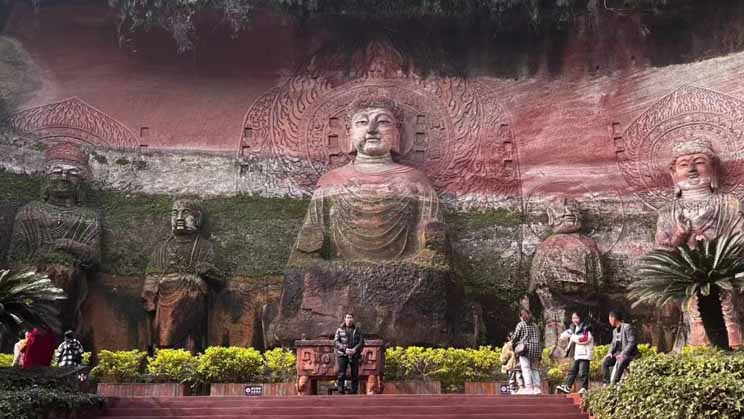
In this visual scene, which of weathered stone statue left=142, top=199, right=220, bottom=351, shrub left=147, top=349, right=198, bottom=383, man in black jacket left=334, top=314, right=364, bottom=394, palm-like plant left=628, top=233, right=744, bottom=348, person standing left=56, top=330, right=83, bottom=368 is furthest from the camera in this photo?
weathered stone statue left=142, top=199, right=220, bottom=351

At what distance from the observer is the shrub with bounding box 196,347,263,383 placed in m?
13.0

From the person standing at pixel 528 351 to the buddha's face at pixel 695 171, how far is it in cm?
662

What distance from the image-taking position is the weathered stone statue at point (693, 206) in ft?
51.1

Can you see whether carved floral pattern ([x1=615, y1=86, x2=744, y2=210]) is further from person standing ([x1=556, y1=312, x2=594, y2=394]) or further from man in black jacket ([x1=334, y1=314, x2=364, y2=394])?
man in black jacket ([x1=334, y1=314, x2=364, y2=394])

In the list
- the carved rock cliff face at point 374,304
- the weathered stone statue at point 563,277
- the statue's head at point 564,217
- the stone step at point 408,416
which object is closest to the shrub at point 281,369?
the carved rock cliff face at point 374,304

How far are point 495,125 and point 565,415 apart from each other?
30.7 ft

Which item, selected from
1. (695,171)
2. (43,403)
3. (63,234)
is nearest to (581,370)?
(43,403)

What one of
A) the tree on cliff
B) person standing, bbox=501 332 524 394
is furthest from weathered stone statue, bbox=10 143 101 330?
person standing, bbox=501 332 524 394

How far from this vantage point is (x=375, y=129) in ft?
56.4

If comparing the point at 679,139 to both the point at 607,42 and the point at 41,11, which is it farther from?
the point at 41,11

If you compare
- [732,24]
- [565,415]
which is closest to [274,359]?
[565,415]

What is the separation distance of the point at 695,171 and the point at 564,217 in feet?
7.92

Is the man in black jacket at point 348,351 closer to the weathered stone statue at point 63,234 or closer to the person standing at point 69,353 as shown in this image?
the person standing at point 69,353

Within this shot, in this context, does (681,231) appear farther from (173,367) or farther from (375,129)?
(173,367)
